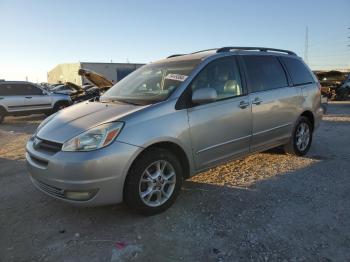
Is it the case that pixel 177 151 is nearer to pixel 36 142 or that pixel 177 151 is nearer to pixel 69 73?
pixel 36 142

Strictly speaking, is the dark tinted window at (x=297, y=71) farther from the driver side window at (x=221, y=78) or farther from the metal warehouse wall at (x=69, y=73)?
the metal warehouse wall at (x=69, y=73)

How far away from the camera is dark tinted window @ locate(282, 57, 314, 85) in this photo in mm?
5914

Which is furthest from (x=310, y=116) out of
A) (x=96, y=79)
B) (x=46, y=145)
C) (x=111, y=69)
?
(x=111, y=69)

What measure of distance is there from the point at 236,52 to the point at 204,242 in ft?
9.19

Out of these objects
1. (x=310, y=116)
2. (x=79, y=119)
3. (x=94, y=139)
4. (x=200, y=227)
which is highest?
(x=79, y=119)

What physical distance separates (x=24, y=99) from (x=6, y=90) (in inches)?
30.0

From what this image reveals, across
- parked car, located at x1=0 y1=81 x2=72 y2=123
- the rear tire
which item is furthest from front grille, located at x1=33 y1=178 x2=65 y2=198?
parked car, located at x1=0 y1=81 x2=72 y2=123

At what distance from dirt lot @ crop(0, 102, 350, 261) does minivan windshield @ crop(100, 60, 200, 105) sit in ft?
4.30

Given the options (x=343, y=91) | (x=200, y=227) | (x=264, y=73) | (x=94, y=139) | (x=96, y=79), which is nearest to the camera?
(x=94, y=139)

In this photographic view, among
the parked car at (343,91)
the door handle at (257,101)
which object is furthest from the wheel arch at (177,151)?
the parked car at (343,91)

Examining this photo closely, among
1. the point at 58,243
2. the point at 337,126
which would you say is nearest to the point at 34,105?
the point at 337,126

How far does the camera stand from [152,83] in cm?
469

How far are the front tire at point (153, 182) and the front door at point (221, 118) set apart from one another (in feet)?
1.31

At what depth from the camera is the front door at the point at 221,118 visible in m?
4.20
